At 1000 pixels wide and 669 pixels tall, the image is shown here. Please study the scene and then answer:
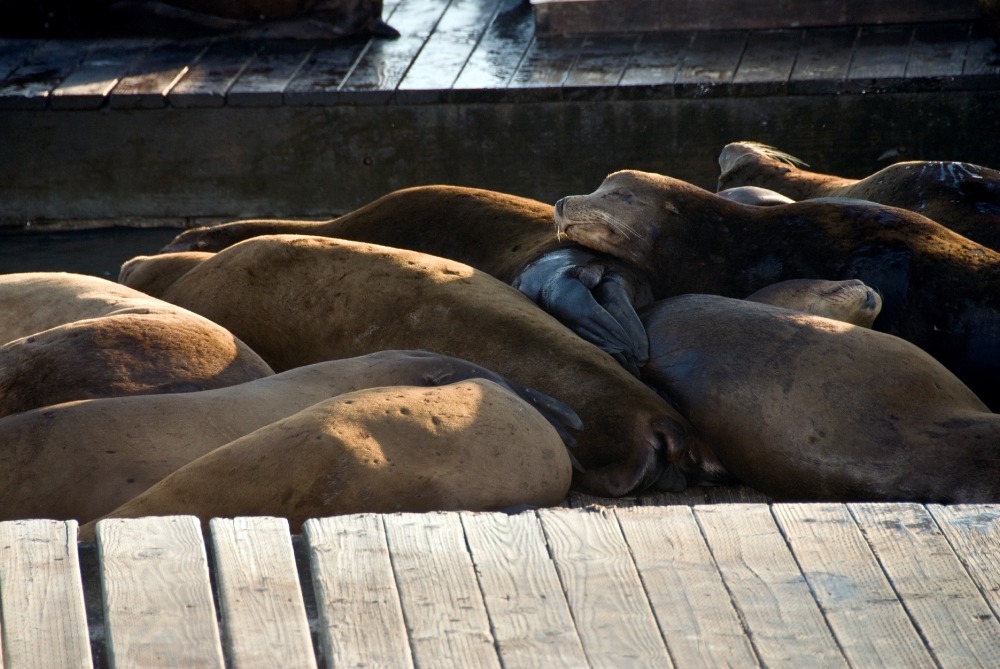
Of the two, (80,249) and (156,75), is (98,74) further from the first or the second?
(80,249)

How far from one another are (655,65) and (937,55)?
1.63m

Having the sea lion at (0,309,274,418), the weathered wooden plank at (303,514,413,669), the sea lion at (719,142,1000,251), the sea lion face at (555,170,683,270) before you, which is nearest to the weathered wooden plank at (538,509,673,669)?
the weathered wooden plank at (303,514,413,669)

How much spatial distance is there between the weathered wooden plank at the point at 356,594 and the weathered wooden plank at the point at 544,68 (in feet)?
16.3

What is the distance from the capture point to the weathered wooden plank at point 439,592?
6.76 feet

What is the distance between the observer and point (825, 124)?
703 cm

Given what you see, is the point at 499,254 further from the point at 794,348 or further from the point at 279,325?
the point at 794,348

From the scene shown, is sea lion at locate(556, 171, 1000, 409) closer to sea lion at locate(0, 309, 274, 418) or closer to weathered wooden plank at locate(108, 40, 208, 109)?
sea lion at locate(0, 309, 274, 418)

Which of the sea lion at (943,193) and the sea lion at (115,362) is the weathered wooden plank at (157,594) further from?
the sea lion at (943,193)

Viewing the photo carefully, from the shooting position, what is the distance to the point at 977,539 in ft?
8.06

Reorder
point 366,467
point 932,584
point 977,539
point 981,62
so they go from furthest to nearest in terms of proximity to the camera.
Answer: point 981,62, point 366,467, point 977,539, point 932,584

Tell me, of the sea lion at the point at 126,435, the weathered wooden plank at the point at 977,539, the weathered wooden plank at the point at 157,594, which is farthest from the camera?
the sea lion at the point at 126,435

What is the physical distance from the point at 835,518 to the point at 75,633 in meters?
1.49

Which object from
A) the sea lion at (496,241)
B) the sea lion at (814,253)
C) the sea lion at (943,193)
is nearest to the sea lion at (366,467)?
the sea lion at (496,241)

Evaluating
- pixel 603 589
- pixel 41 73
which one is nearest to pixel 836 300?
pixel 603 589
